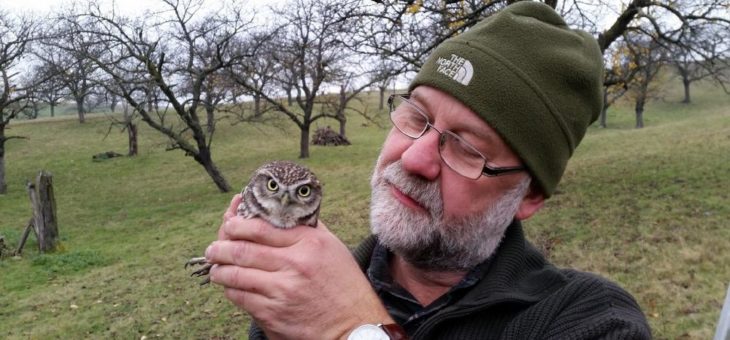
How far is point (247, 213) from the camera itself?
1.97 m

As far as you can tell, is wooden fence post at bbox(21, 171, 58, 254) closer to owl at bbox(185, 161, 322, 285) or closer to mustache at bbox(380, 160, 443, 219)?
owl at bbox(185, 161, 322, 285)

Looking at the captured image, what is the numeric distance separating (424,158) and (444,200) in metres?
0.17

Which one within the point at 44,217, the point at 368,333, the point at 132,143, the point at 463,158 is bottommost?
the point at 44,217

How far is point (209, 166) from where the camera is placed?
18.8 meters

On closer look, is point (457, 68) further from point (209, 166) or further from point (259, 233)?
point (209, 166)

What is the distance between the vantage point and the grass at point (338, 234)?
21.8ft

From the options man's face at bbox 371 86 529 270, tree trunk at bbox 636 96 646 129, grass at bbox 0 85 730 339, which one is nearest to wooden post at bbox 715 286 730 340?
man's face at bbox 371 86 529 270

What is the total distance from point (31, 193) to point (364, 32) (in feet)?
30.3

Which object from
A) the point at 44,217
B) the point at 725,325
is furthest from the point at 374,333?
the point at 44,217

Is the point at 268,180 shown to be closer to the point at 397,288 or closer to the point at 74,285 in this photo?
the point at 397,288

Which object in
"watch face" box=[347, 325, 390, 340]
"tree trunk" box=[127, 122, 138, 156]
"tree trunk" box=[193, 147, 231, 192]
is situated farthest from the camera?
"tree trunk" box=[127, 122, 138, 156]

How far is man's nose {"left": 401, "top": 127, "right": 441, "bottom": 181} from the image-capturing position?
187 cm

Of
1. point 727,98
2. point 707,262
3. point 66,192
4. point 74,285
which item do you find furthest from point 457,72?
point 727,98

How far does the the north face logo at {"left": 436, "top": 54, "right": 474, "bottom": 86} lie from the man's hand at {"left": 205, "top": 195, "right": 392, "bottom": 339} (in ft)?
2.59
